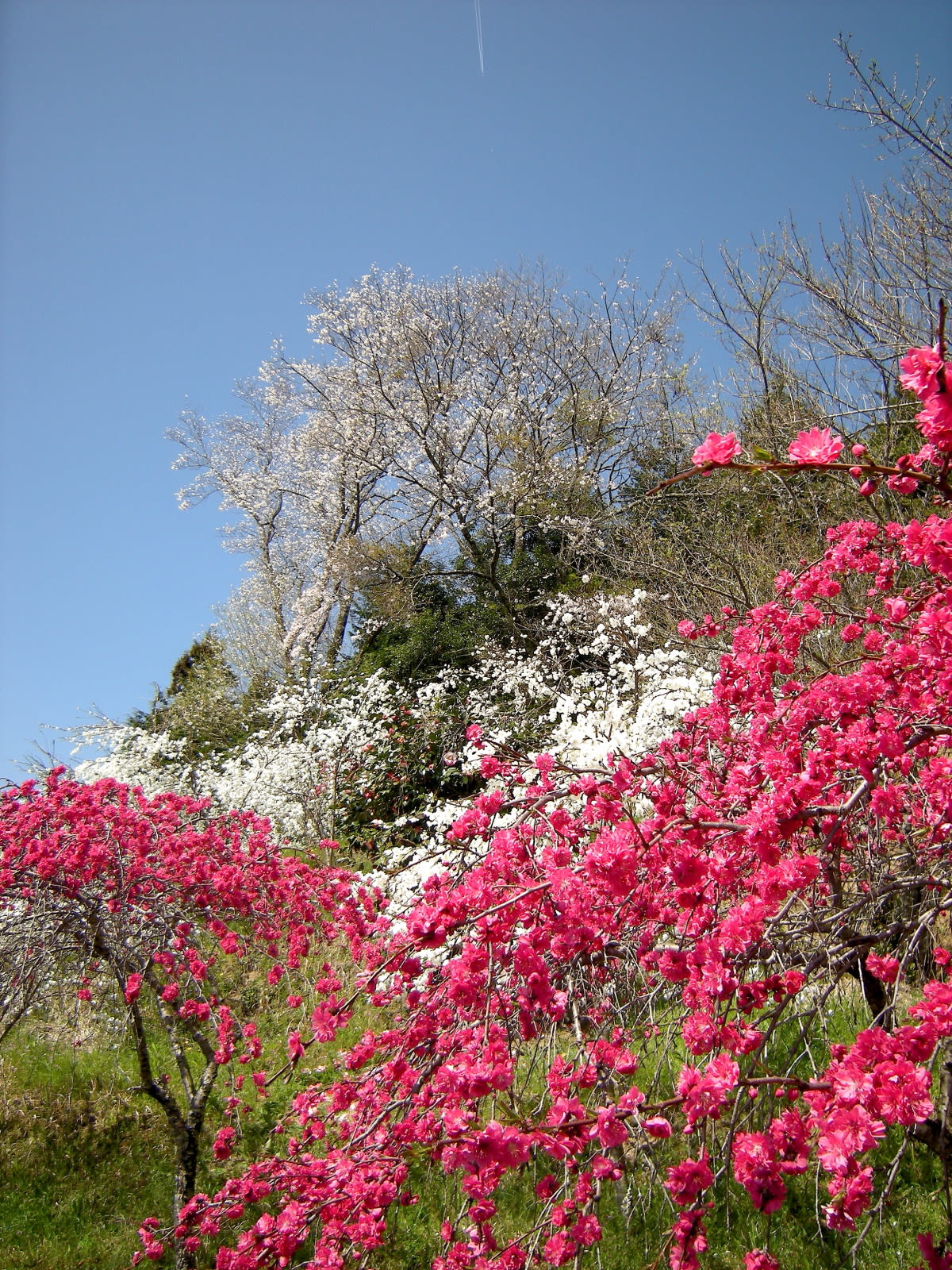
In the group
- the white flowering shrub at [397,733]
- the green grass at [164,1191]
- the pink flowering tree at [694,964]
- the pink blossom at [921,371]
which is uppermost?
the white flowering shrub at [397,733]

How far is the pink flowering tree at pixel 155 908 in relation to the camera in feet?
10.6

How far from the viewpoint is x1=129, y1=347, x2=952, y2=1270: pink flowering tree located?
1.44 meters

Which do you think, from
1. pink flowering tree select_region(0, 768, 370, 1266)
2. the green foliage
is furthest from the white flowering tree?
pink flowering tree select_region(0, 768, 370, 1266)

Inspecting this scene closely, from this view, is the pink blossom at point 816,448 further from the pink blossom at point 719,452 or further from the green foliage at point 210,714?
the green foliage at point 210,714

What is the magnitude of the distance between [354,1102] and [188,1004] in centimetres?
142

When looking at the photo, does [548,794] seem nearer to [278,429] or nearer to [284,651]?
[284,651]

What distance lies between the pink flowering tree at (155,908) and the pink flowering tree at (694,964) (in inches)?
33.9

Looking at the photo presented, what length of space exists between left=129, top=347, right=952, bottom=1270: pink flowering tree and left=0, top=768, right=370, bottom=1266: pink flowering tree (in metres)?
0.86

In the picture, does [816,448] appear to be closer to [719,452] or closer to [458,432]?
[719,452]

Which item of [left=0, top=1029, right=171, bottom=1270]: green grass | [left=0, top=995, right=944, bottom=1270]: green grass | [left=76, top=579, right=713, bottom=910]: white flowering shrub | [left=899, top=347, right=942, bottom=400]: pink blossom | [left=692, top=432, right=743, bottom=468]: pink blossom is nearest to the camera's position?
[left=899, top=347, right=942, bottom=400]: pink blossom

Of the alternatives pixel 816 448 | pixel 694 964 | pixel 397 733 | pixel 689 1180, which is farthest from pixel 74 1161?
pixel 397 733

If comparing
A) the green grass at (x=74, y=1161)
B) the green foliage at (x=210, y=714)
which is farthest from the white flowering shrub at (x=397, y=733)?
the green grass at (x=74, y=1161)

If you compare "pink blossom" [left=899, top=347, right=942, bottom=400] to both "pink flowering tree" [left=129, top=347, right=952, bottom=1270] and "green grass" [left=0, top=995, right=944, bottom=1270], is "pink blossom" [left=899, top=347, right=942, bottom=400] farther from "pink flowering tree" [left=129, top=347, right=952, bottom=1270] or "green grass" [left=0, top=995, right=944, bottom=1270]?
"green grass" [left=0, top=995, right=944, bottom=1270]

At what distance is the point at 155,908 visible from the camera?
11.5ft
